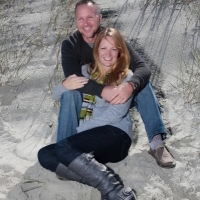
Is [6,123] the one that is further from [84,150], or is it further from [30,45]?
[30,45]

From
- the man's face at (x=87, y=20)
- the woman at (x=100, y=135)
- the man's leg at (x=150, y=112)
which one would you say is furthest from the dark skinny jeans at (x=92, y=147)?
the man's face at (x=87, y=20)

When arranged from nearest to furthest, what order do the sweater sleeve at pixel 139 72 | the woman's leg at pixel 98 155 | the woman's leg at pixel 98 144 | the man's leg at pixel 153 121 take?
the woman's leg at pixel 98 155 < the woman's leg at pixel 98 144 < the sweater sleeve at pixel 139 72 < the man's leg at pixel 153 121

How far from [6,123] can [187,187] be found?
1.56 meters

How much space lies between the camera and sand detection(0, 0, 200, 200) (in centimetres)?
280

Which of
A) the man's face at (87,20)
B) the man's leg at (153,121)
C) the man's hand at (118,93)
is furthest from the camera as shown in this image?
the man's face at (87,20)

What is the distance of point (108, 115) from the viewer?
2.83m

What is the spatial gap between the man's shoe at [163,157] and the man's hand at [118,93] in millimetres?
475

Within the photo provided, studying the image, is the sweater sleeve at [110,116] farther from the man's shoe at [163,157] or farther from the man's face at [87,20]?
the man's face at [87,20]

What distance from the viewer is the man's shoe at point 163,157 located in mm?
2922

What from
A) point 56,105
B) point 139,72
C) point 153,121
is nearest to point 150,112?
point 153,121

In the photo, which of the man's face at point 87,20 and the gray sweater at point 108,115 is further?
the man's face at point 87,20

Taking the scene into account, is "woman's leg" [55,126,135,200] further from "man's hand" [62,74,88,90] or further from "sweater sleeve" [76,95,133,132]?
"man's hand" [62,74,88,90]

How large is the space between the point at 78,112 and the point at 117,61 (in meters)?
0.45

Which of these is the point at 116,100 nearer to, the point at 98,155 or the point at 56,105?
the point at 98,155
